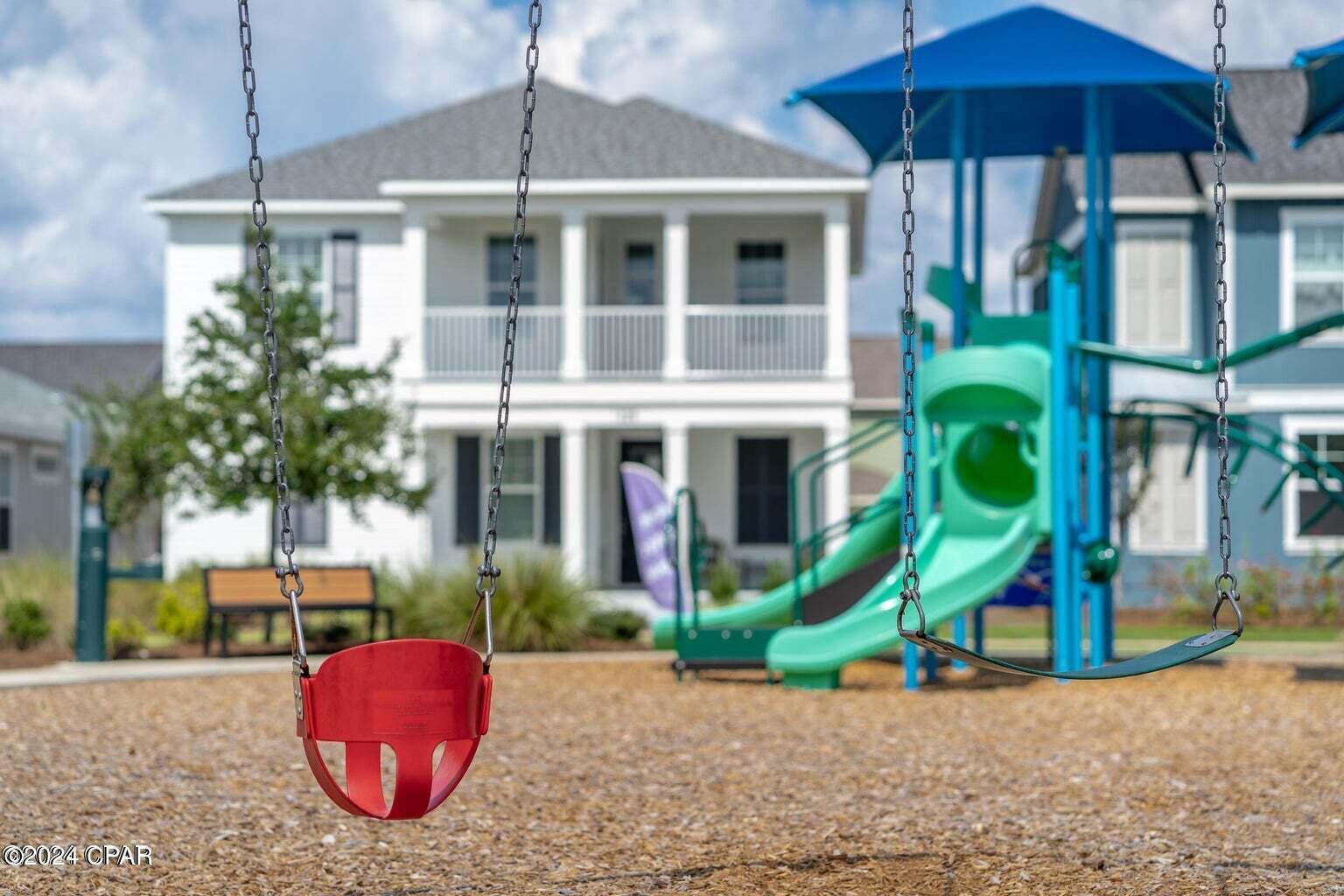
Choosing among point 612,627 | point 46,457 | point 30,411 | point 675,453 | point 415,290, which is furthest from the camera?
point 46,457

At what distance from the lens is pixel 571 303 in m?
Answer: 20.6

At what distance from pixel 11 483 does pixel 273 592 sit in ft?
47.0

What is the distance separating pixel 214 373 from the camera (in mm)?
15766

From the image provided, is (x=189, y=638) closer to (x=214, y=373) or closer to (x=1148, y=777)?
(x=214, y=373)

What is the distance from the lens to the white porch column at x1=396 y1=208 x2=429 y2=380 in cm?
2081

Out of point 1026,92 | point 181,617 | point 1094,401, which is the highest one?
point 1026,92

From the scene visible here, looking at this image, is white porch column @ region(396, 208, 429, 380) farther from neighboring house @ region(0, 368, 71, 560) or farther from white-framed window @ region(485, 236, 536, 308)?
neighboring house @ region(0, 368, 71, 560)

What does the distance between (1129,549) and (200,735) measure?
1597 cm

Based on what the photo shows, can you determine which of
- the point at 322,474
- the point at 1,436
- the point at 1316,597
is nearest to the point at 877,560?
the point at 322,474

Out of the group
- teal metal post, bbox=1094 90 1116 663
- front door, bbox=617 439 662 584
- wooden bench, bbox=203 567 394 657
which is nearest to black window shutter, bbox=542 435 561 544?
front door, bbox=617 439 662 584

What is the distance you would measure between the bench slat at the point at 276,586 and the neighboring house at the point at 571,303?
6633mm

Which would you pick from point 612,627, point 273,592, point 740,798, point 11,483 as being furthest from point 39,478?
point 740,798

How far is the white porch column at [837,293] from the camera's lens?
20.6m

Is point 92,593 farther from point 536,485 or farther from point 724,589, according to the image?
point 536,485
